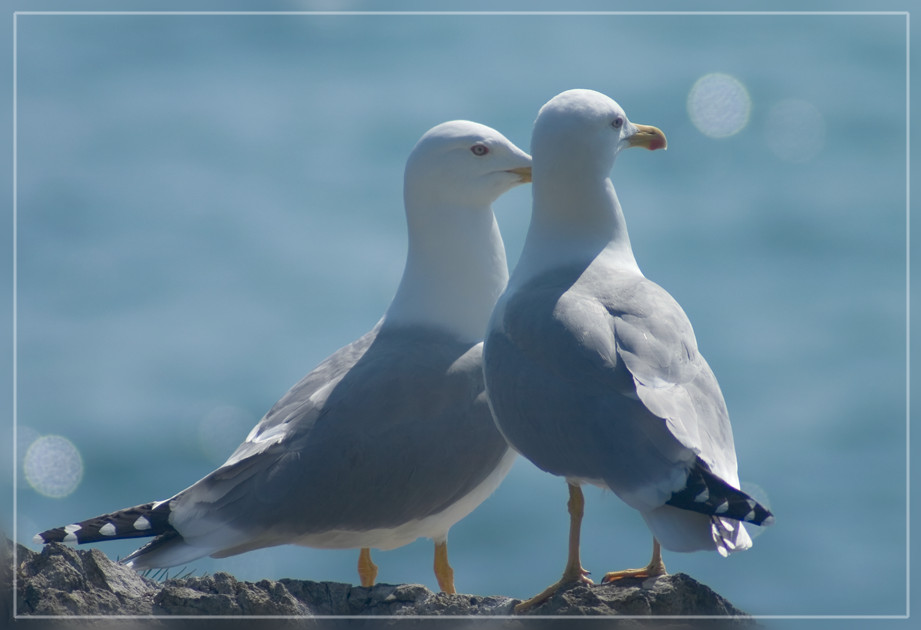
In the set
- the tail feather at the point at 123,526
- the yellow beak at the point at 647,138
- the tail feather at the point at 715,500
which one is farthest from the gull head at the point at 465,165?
the tail feather at the point at 715,500

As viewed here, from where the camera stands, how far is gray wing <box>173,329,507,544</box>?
4.06m

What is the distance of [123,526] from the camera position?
3.94 meters

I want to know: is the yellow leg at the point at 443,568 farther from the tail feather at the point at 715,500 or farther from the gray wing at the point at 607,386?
the tail feather at the point at 715,500

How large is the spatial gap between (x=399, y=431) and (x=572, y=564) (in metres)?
0.86

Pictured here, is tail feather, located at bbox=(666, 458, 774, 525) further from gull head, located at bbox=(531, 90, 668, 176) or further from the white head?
the white head

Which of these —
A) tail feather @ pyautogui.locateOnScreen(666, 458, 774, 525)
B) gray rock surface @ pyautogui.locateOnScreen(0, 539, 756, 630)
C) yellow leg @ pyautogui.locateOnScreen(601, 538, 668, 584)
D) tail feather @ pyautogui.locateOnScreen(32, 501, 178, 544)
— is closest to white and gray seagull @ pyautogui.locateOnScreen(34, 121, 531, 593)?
tail feather @ pyautogui.locateOnScreen(32, 501, 178, 544)

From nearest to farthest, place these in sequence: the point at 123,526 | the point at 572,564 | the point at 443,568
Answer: the point at 572,564
the point at 123,526
the point at 443,568

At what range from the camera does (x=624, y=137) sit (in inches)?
174

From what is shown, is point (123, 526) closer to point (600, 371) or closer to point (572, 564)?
point (572, 564)

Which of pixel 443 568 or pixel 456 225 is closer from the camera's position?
pixel 443 568

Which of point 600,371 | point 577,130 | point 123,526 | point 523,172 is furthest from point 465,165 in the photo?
point 123,526

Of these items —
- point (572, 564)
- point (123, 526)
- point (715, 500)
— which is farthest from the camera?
point (123, 526)

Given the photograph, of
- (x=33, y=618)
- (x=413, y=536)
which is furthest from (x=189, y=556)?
(x=413, y=536)

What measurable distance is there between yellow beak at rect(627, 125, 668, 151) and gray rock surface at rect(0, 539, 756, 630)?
1630 mm
